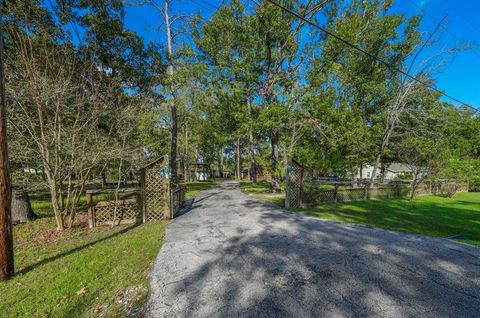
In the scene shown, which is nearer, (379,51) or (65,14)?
(65,14)

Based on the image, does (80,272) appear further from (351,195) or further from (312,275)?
(351,195)

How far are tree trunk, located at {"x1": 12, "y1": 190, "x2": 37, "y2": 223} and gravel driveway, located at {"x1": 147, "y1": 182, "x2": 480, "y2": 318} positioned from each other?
6.02 meters

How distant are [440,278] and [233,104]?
13174 millimetres

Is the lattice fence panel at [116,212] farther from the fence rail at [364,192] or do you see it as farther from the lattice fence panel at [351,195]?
the lattice fence panel at [351,195]

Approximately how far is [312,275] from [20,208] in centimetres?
990

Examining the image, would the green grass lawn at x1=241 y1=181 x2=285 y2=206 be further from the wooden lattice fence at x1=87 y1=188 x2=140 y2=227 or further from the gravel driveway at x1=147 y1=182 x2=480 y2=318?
the wooden lattice fence at x1=87 y1=188 x2=140 y2=227

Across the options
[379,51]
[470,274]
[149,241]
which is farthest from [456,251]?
[379,51]

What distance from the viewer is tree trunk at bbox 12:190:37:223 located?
7.42 m

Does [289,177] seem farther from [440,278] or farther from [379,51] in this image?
[379,51]

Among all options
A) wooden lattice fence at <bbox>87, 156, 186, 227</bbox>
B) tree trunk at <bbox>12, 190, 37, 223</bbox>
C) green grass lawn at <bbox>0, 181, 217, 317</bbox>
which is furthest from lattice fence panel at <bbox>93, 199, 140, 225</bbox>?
tree trunk at <bbox>12, 190, 37, 223</bbox>

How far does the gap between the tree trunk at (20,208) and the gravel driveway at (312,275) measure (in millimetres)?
6018

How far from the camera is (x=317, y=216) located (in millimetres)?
8047

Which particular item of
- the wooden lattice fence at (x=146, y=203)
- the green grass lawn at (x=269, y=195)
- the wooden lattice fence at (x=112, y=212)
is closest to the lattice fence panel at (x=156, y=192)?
the wooden lattice fence at (x=146, y=203)

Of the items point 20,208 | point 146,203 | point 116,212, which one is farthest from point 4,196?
point 20,208
